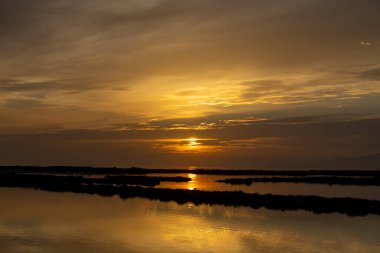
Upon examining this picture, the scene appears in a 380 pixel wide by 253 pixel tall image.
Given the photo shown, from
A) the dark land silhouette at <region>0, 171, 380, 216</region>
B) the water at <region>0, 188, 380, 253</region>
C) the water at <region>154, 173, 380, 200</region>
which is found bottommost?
the water at <region>0, 188, 380, 253</region>

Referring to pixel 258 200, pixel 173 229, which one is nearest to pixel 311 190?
pixel 258 200

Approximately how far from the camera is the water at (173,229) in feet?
71.8

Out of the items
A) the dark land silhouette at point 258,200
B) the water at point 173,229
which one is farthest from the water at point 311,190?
the water at point 173,229

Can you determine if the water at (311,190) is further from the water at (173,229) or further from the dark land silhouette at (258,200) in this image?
the water at (173,229)

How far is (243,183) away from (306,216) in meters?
38.9

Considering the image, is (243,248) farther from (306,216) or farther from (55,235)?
(306,216)

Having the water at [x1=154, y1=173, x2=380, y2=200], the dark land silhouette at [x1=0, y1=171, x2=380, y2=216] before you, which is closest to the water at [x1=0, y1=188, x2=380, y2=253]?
the dark land silhouette at [x1=0, y1=171, x2=380, y2=216]

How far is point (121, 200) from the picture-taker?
142ft

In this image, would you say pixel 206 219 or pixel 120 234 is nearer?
pixel 120 234

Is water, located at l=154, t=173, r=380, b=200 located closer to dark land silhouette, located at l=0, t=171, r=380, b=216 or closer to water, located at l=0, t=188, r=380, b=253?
dark land silhouette, located at l=0, t=171, r=380, b=216

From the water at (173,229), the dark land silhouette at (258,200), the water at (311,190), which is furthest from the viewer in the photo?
the water at (311,190)

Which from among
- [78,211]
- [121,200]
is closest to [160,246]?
[78,211]

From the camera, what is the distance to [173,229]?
87.1ft

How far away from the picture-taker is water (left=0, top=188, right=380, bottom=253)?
21875 mm
